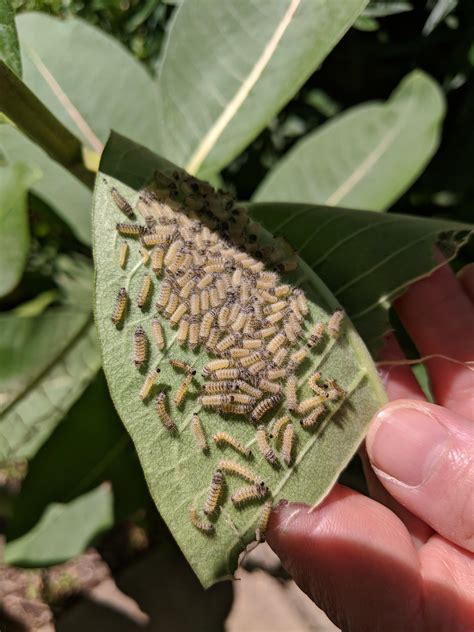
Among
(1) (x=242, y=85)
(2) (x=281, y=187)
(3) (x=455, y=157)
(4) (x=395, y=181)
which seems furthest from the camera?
(3) (x=455, y=157)

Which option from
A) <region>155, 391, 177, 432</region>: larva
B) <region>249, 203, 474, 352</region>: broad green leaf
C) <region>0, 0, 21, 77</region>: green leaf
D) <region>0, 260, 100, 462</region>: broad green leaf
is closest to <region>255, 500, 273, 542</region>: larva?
<region>155, 391, 177, 432</region>: larva

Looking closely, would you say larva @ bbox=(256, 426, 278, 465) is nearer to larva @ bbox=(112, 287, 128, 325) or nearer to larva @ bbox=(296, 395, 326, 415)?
larva @ bbox=(296, 395, 326, 415)

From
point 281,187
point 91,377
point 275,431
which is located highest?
point 281,187

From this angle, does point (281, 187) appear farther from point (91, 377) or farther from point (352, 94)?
point (91, 377)

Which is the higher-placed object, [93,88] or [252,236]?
[93,88]

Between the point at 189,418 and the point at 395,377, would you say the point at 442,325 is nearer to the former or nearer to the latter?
the point at 395,377

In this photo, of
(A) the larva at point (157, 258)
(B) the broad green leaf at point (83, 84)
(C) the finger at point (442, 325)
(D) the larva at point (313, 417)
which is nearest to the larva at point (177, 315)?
(A) the larva at point (157, 258)

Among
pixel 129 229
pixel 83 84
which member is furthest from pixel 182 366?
pixel 83 84

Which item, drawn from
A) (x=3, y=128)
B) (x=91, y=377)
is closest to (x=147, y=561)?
(x=91, y=377)

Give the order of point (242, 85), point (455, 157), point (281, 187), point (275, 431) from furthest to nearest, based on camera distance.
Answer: point (455, 157)
point (281, 187)
point (242, 85)
point (275, 431)
